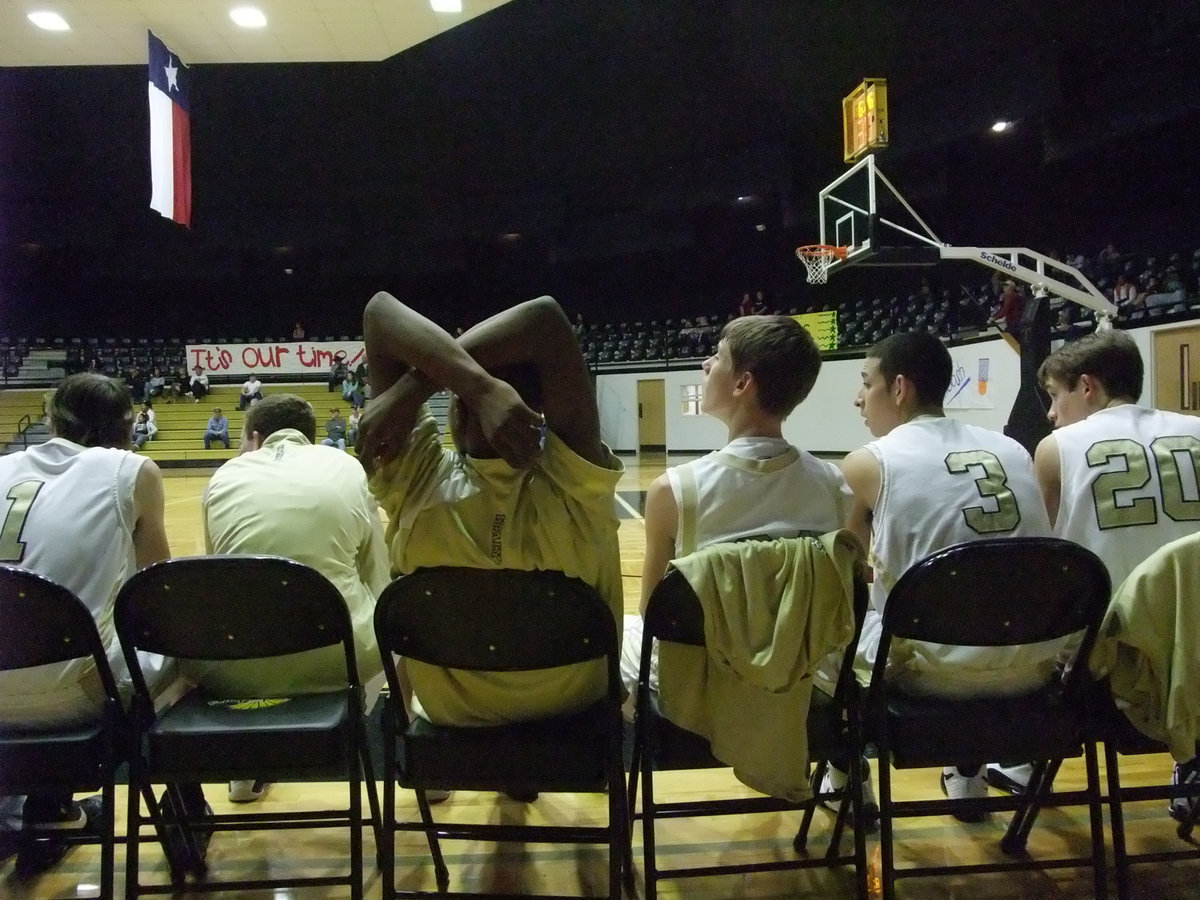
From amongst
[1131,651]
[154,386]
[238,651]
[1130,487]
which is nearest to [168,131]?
[238,651]

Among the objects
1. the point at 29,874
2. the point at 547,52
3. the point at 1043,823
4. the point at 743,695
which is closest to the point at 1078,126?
the point at 547,52

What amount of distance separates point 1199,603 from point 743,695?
2.98 ft

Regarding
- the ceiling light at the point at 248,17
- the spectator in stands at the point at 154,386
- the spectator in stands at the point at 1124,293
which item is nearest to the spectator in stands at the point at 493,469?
the ceiling light at the point at 248,17

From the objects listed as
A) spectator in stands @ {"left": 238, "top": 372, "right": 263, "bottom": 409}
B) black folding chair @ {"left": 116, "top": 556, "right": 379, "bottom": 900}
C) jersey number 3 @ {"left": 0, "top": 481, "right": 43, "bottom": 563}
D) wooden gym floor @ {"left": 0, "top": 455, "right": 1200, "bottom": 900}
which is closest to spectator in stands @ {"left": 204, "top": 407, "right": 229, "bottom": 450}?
spectator in stands @ {"left": 238, "top": 372, "right": 263, "bottom": 409}

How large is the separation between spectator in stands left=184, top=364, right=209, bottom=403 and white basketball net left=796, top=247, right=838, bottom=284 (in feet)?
43.3

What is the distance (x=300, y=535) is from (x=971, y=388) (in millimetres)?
9958

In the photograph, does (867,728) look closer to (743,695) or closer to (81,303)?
(743,695)

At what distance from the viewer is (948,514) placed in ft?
5.69

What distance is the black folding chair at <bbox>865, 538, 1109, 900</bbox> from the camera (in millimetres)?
1477

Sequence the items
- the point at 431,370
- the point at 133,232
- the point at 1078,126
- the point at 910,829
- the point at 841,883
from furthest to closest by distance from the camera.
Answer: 1. the point at 133,232
2. the point at 1078,126
3. the point at 910,829
4. the point at 841,883
5. the point at 431,370

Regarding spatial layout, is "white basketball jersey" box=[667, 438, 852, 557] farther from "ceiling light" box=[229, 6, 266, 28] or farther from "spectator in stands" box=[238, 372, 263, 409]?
"spectator in stands" box=[238, 372, 263, 409]

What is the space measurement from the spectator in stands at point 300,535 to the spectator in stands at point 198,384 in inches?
663

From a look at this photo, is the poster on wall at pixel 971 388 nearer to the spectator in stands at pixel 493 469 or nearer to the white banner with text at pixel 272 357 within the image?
the spectator in stands at pixel 493 469

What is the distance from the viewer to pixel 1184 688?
5.08 feet
